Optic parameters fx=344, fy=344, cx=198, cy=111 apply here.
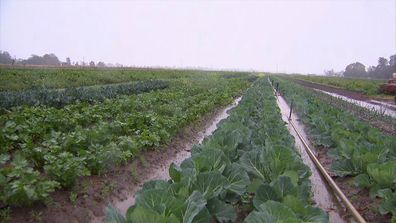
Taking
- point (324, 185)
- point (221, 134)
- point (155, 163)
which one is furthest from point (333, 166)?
point (155, 163)

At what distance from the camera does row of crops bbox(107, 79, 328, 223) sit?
2.65m

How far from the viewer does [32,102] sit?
11320 millimetres

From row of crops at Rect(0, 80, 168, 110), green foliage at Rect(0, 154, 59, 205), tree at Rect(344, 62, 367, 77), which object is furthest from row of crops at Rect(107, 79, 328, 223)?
tree at Rect(344, 62, 367, 77)

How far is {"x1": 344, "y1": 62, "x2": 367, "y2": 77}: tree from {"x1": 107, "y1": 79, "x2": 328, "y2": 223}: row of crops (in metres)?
92.0

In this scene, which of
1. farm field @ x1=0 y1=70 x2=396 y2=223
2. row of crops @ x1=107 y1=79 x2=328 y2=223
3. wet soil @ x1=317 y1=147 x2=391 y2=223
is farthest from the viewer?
wet soil @ x1=317 y1=147 x2=391 y2=223

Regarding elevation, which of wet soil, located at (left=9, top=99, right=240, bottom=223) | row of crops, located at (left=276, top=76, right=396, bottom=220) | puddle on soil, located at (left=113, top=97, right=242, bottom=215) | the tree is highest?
the tree

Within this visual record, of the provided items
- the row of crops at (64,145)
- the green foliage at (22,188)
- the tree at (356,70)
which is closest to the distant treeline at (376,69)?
the tree at (356,70)

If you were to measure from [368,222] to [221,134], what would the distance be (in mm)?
2342

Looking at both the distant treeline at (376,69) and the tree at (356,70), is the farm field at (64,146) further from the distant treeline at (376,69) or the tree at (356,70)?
the tree at (356,70)

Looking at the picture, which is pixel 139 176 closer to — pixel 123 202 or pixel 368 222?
pixel 123 202

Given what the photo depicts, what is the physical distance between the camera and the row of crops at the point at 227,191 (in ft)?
8.70

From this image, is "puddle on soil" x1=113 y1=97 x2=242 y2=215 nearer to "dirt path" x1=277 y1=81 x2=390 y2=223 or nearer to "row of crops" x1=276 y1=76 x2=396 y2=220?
"dirt path" x1=277 y1=81 x2=390 y2=223

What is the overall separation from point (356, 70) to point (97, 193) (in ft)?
322

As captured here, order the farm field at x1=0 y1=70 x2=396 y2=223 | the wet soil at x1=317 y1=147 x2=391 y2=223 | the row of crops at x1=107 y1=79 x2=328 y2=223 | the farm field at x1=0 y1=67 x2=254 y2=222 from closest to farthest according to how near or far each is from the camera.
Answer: the row of crops at x1=107 y1=79 x2=328 y2=223 → the farm field at x1=0 y1=70 x2=396 y2=223 → the farm field at x1=0 y1=67 x2=254 y2=222 → the wet soil at x1=317 y1=147 x2=391 y2=223
